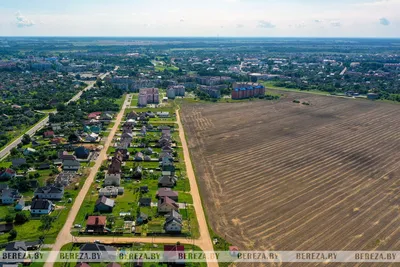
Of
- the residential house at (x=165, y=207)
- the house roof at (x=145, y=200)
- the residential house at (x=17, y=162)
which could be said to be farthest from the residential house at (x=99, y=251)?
the residential house at (x=17, y=162)

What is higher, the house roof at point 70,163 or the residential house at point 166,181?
the house roof at point 70,163

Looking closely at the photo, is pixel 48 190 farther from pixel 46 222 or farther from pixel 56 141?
pixel 56 141

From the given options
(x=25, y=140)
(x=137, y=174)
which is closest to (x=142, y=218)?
(x=137, y=174)

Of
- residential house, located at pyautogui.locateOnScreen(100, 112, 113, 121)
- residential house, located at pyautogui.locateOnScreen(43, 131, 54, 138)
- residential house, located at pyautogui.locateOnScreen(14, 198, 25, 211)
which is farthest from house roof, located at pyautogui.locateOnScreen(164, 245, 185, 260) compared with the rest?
residential house, located at pyautogui.locateOnScreen(100, 112, 113, 121)

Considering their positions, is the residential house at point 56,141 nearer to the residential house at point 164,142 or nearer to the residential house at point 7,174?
the residential house at point 7,174

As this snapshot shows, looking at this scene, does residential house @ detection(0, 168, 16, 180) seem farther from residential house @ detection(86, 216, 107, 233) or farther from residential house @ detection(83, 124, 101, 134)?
residential house @ detection(83, 124, 101, 134)

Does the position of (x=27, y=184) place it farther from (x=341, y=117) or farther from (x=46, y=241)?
(x=341, y=117)

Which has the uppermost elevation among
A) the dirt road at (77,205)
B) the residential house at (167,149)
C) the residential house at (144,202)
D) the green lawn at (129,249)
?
the residential house at (167,149)
